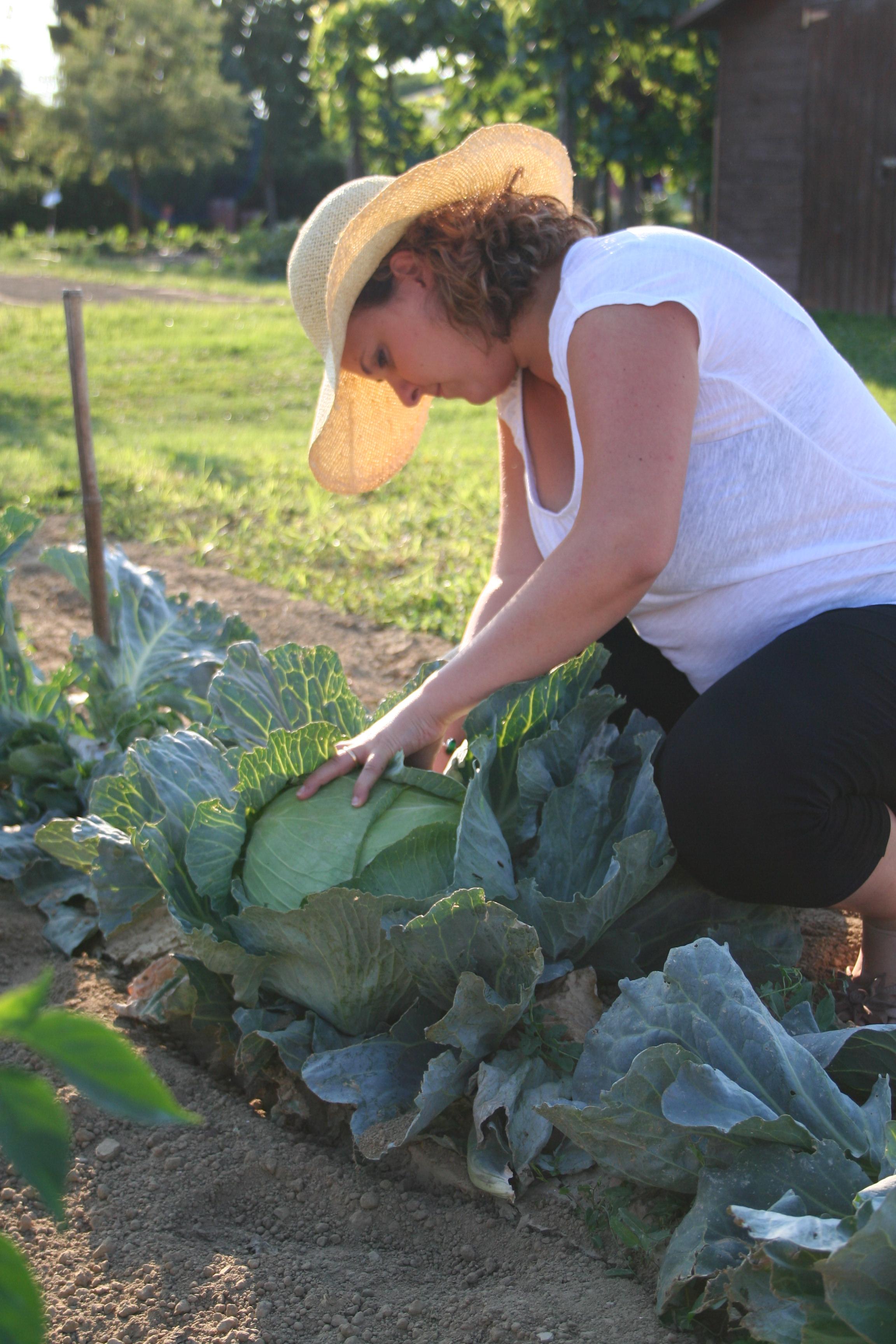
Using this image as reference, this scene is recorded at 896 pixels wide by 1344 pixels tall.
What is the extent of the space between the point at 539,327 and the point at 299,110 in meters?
36.1

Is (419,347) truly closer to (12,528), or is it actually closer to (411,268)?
(411,268)

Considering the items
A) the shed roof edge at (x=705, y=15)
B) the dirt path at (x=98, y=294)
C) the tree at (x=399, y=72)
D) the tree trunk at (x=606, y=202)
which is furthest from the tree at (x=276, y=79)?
the shed roof edge at (x=705, y=15)

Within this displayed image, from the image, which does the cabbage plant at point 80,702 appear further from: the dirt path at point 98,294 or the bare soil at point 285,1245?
the dirt path at point 98,294

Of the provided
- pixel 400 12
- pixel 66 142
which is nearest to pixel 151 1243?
pixel 400 12

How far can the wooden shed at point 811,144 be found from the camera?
34.2 ft

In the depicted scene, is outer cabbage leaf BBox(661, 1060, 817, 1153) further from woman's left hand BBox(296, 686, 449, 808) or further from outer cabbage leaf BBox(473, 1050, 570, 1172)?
woman's left hand BBox(296, 686, 449, 808)

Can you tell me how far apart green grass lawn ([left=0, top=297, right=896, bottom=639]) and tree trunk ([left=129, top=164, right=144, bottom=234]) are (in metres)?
18.1

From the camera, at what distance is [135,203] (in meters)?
26.9

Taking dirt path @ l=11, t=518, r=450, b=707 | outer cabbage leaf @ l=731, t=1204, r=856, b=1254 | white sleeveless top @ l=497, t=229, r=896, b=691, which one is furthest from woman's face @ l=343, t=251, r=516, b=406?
outer cabbage leaf @ l=731, t=1204, r=856, b=1254

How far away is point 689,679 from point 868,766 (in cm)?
51

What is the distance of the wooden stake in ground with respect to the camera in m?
2.74

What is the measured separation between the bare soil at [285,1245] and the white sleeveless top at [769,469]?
1.03m

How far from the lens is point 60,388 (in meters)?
8.62

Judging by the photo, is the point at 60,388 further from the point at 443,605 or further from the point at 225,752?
the point at 225,752
